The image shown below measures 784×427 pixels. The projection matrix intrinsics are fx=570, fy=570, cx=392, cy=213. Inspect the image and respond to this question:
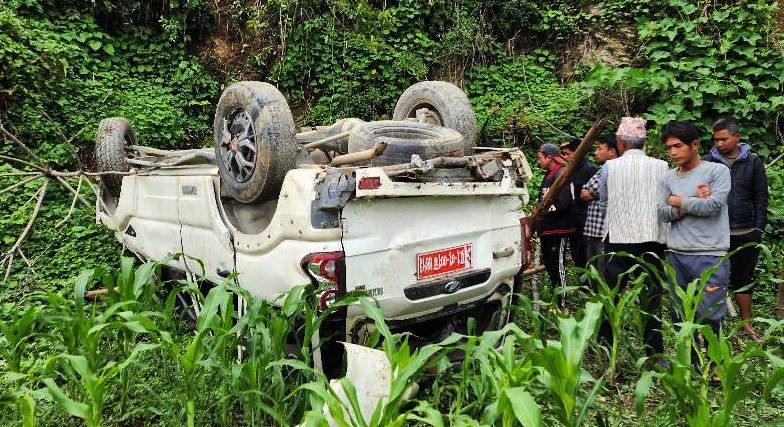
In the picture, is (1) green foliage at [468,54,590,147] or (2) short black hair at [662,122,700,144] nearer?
(2) short black hair at [662,122,700,144]

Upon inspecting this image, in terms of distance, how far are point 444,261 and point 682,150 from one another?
5.26 feet

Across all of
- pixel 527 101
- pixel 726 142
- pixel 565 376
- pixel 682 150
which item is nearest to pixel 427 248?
pixel 565 376

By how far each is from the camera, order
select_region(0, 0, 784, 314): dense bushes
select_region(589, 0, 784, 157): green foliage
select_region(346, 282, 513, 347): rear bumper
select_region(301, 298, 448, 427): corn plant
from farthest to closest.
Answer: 1. select_region(0, 0, 784, 314): dense bushes
2. select_region(589, 0, 784, 157): green foliage
3. select_region(346, 282, 513, 347): rear bumper
4. select_region(301, 298, 448, 427): corn plant

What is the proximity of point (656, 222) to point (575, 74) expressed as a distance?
6.38 meters

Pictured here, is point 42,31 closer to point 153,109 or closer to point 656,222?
point 153,109

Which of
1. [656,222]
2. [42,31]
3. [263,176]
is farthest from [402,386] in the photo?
[42,31]

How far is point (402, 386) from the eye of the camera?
7.24ft

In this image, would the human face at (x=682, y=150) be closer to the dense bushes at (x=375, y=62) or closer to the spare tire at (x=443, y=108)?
the spare tire at (x=443, y=108)

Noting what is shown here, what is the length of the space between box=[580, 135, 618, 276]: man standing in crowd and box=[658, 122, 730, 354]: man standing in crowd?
1.07m

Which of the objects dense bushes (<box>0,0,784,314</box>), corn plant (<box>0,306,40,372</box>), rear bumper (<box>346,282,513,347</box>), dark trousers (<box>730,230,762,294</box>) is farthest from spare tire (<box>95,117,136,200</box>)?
dark trousers (<box>730,230,762,294</box>)

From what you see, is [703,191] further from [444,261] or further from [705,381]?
[444,261]

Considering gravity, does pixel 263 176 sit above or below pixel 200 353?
above

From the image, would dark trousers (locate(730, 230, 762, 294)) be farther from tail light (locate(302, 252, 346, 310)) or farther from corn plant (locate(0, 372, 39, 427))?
corn plant (locate(0, 372, 39, 427))

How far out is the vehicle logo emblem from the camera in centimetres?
334
